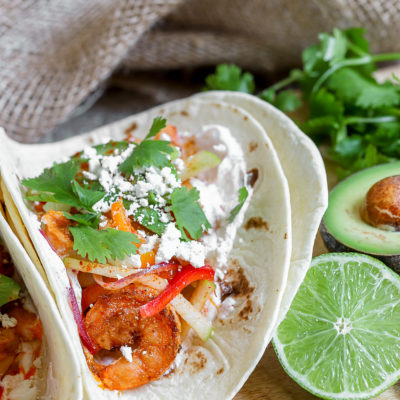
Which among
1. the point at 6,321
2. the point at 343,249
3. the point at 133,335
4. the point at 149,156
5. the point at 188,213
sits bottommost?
the point at 6,321

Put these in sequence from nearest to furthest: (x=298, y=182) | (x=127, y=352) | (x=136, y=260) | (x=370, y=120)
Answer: (x=127, y=352) → (x=136, y=260) → (x=298, y=182) → (x=370, y=120)

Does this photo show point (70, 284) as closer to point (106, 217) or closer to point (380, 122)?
point (106, 217)

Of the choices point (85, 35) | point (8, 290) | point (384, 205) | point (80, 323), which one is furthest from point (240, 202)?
point (85, 35)

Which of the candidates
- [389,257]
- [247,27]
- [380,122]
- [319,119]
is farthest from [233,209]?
[247,27]

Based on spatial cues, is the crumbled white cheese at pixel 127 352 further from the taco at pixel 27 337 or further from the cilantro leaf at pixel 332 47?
the cilantro leaf at pixel 332 47

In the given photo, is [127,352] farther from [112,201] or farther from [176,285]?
[112,201]

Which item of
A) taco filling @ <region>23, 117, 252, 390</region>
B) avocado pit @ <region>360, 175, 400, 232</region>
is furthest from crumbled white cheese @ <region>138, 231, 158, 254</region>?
avocado pit @ <region>360, 175, 400, 232</region>
